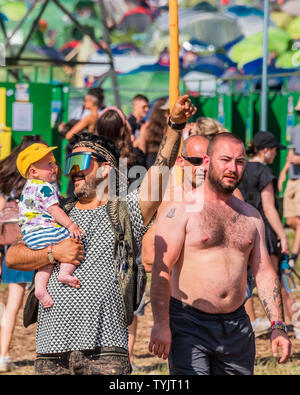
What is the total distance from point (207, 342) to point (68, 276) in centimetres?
84

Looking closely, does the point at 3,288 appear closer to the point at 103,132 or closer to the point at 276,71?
the point at 103,132

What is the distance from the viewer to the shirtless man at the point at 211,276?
4520 mm

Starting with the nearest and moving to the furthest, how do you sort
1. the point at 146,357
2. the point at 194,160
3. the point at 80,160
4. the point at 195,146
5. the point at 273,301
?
the point at 80,160, the point at 273,301, the point at 194,160, the point at 195,146, the point at 146,357

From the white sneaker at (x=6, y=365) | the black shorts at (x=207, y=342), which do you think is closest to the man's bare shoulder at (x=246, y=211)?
the black shorts at (x=207, y=342)

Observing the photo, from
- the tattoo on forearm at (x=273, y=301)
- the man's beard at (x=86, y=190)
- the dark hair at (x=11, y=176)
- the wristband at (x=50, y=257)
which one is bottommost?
the tattoo on forearm at (x=273, y=301)

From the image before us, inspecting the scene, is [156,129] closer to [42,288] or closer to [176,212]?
[176,212]

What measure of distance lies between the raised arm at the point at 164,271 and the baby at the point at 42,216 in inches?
16.7

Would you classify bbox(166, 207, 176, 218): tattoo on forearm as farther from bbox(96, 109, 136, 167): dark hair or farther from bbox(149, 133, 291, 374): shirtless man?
bbox(96, 109, 136, 167): dark hair

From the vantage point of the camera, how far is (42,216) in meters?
4.75

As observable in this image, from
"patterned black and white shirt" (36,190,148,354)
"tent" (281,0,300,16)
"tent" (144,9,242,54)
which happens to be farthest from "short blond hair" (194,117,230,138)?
"tent" (281,0,300,16)

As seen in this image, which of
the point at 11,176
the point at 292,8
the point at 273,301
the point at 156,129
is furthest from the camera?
the point at 292,8

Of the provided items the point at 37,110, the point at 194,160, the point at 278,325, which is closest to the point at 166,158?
the point at 278,325

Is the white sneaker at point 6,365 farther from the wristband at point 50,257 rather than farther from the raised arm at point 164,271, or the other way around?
the raised arm at point 164,271

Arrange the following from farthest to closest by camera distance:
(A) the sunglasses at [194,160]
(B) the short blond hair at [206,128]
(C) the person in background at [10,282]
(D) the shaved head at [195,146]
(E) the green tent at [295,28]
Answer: (E) the green tent at [295,28], (B) the short blond hair at [206,128], (C) the person in background at [10,282], (D) the shaved head at [195,146], (A) the sunglasses at [194,160]
